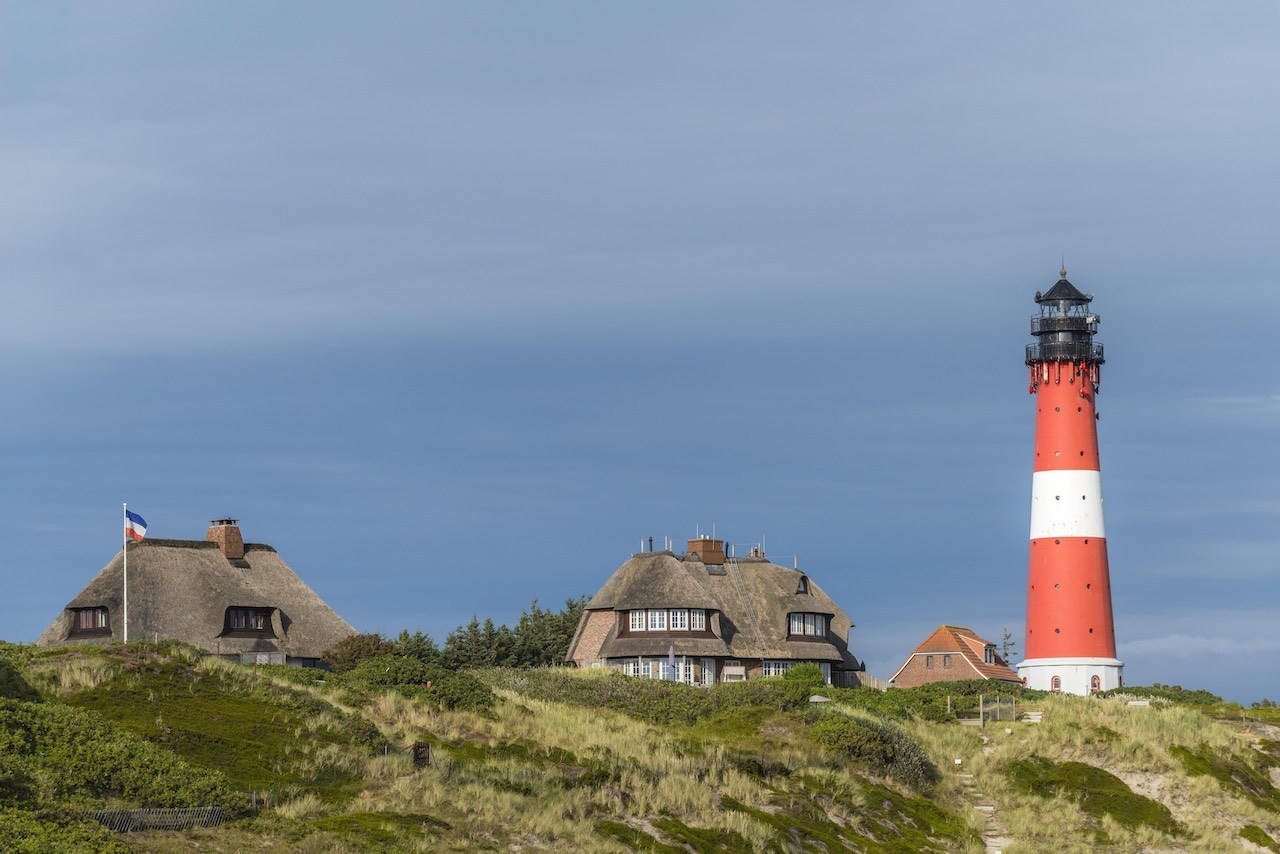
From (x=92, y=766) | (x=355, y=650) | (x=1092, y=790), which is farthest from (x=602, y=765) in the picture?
(x=355, y=650)

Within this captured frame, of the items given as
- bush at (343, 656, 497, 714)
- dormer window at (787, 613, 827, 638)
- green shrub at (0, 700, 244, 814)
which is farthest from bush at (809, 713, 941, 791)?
dormer window at (787, 613, 827, 638)

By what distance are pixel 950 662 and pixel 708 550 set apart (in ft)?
47.2

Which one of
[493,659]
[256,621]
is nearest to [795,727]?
[256,621]

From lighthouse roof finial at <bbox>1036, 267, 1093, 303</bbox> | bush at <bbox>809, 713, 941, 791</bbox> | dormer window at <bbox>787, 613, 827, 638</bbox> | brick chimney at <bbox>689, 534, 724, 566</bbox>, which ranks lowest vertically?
bush at <bbox>809, 713, 941, 791</bbox>

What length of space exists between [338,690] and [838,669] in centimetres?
3924

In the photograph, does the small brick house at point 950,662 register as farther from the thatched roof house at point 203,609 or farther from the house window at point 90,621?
the house window at point 90,621

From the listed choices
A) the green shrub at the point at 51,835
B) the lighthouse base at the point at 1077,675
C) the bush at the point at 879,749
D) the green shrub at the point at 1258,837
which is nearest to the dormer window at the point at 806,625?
the lighthouse base at the point at 1077,675

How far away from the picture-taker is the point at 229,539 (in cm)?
7462

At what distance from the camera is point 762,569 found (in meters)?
79.8

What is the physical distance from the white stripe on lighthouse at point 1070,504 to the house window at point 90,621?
41.5m

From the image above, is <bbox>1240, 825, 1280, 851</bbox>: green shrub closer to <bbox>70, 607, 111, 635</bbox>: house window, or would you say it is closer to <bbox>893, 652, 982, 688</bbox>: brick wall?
<bbox>893, 652, 982, 688</bbox>: brick wall

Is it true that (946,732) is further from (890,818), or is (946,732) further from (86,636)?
(86,636)

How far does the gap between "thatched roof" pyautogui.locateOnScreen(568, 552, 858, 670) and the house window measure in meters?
21.5

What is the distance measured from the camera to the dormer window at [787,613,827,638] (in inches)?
3044
